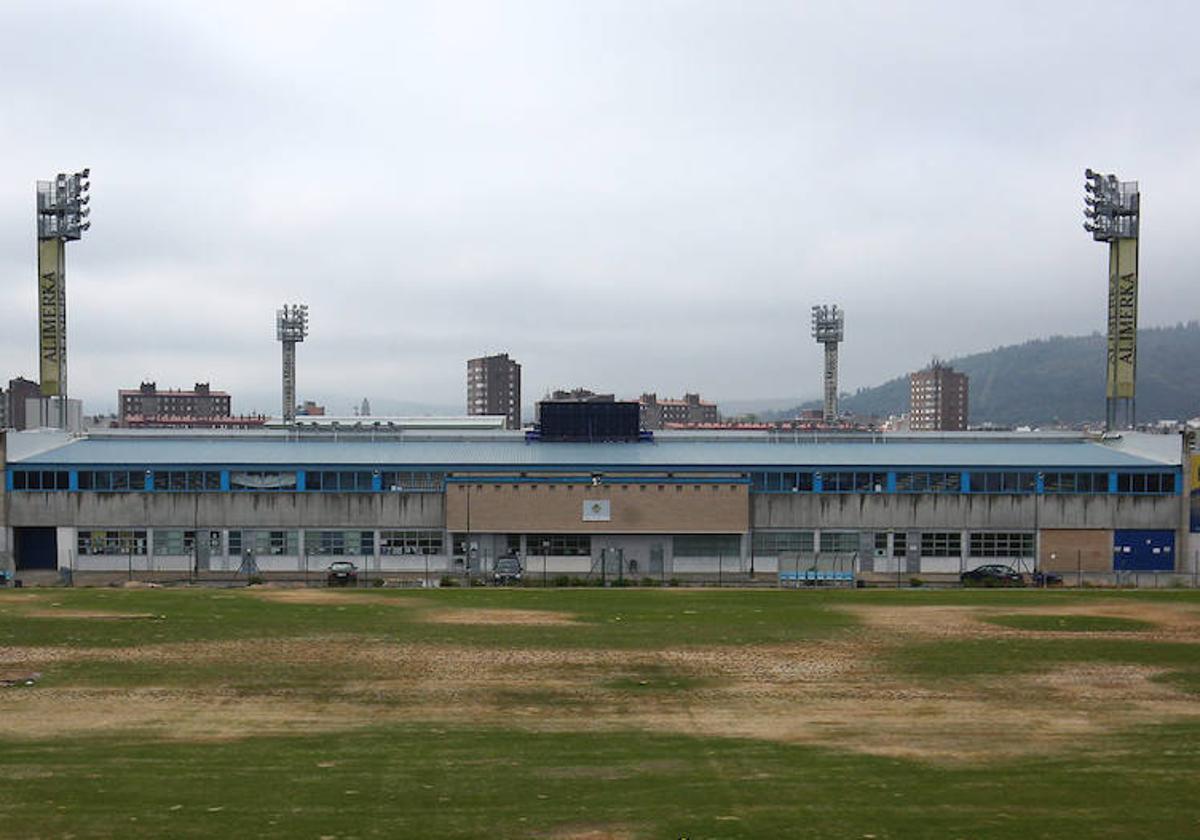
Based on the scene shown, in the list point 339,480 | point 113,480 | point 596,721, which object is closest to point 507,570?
point 339,480

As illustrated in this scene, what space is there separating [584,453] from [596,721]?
5425cm

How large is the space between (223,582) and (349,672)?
1459 inches

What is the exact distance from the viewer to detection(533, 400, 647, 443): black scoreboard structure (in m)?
97.2

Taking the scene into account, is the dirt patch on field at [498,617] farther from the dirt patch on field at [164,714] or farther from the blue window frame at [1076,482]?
the blue window frame at [1076,482]

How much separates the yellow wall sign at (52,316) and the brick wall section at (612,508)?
40.2 metres

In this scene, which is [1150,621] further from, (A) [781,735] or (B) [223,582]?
(B) [223,582]

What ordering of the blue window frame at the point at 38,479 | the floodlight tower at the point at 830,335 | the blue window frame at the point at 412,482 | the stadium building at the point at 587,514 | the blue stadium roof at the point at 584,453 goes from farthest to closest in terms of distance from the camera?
1. the floodlight tower at the point at 830,335
2. the blue stadium roof at the point at 584,453
3. the blue window frame at the point at 412,482
4. the blue window frame at the point at 38,479
5. the stadium building at the point at 587,514

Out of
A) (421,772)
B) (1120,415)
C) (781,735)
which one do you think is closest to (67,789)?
(421,772)

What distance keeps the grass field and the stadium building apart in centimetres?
2231

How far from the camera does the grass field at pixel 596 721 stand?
85.8ft

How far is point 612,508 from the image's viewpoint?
80.9m

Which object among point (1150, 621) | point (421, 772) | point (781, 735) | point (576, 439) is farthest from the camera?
point (576, 439)

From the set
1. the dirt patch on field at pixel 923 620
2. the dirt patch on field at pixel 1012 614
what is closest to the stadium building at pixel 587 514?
the dirt patch on field at pixel 1012 614

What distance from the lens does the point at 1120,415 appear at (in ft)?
322
